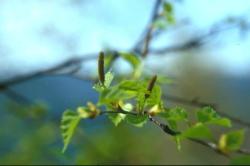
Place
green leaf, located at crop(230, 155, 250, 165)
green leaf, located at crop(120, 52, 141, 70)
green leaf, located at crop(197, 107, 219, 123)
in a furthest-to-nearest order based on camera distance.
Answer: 1. green leaf, located at crop(120, 52, 141, 70)
2. green leaf, located at crop(197, 107, 219, 123)
3. green leaf, located at crop(230, 155, 250, 165)

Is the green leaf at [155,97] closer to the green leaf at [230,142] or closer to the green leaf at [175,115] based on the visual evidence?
the green leaf at [175,115]

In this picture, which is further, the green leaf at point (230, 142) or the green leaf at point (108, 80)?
the green leaf at point (108, 80)

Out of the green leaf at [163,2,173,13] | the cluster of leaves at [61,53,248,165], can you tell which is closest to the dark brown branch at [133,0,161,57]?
the green leaf at [163,2,173,13]

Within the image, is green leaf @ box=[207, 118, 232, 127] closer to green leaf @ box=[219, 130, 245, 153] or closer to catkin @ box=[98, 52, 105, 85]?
green leaf @ box=[219, 130, 245, 153]

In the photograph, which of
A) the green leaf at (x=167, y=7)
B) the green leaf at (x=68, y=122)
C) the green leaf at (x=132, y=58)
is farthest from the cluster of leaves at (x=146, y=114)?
the green leaf at (x=167, y=7)

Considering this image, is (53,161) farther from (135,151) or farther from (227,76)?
(227,76)

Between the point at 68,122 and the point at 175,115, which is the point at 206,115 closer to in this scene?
the point at 175,115

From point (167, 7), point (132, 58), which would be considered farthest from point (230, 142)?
point (167, 7)
